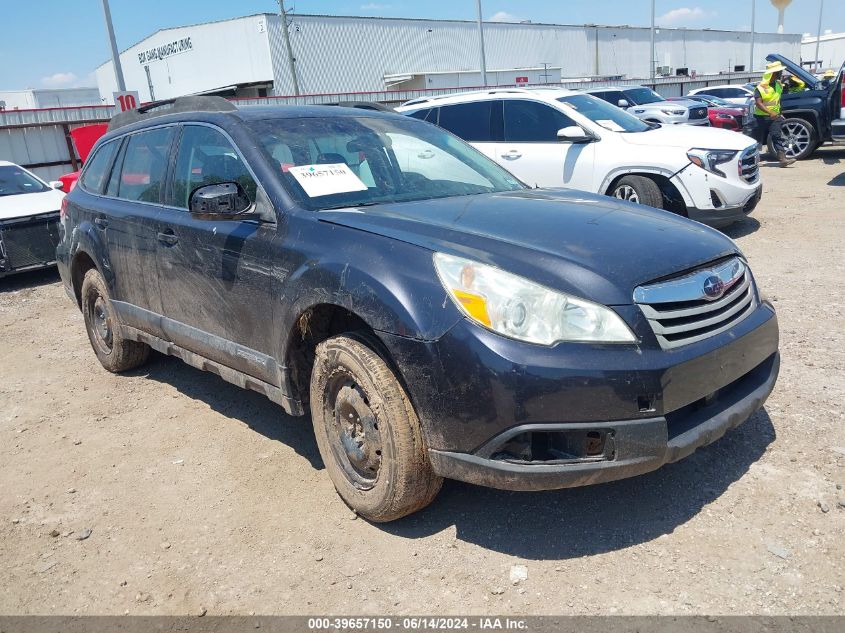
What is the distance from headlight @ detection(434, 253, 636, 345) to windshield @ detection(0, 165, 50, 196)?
29.1 ft

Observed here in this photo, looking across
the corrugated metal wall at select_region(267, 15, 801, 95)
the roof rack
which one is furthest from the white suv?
the corrugated metal wall at select_region(267, 15, 801, 95)

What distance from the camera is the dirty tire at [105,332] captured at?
197 inches

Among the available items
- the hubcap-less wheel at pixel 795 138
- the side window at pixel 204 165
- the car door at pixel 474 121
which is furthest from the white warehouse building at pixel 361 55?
the side window at pixel 204 165

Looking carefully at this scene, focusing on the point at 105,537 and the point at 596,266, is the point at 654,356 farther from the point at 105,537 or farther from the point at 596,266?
the point at 105,537

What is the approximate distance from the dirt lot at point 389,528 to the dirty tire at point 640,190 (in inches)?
137

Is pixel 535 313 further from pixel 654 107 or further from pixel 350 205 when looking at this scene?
pixel 654 107

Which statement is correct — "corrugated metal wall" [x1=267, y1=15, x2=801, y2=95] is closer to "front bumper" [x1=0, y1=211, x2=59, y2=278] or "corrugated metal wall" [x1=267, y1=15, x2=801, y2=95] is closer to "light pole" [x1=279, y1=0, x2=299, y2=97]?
"light pole" [x1=279, y1=0, x2=299, y2=97]

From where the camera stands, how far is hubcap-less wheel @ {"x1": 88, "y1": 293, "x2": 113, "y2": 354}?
514 cm

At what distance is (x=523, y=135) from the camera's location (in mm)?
8750

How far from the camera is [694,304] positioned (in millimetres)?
2703

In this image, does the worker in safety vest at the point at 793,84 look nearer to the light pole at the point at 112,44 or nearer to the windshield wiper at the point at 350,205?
the windshield wiper at the point at 350,205

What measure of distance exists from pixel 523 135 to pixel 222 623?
7325 millimetres

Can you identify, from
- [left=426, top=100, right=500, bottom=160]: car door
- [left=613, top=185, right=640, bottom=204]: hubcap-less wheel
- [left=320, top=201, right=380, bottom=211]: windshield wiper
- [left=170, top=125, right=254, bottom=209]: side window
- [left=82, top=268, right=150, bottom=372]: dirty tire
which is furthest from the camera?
[left=426, top=100, right=500, bottom=160]: car door

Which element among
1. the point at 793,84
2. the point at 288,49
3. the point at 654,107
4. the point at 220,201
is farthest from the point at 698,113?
the point at 288,49
